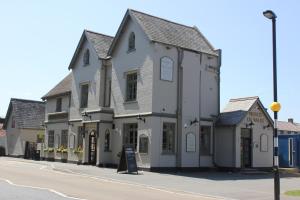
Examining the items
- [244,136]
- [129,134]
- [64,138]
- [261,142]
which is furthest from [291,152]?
[64,138]

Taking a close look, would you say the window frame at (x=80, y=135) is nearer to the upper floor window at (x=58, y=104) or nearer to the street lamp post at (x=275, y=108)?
the upper floor window at (x=58, y=104)

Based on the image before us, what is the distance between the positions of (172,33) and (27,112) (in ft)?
79.9

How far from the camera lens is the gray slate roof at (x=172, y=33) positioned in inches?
1155

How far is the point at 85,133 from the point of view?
33000 mm

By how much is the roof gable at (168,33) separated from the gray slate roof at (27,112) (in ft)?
63.8

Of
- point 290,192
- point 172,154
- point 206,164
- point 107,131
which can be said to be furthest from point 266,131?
point 290,192

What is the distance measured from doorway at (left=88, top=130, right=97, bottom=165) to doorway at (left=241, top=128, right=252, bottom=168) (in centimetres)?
1012

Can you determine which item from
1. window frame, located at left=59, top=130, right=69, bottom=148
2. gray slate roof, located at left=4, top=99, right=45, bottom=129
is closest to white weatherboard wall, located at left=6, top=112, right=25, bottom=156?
gray slate roof, located at left=4, top=99, right=45, bottom=129

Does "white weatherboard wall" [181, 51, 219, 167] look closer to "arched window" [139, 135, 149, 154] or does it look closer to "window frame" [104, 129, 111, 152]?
"arched window" [139, 135, 149, 154]

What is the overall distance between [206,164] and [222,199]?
14.9m

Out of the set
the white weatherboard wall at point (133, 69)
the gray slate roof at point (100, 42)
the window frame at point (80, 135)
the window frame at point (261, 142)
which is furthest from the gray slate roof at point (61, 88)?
the window frame at point (261, 142)

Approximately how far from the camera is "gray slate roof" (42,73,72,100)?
39656mm

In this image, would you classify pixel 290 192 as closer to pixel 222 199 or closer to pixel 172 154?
pixel 222 199

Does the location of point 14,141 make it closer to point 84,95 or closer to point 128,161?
point 84,95
